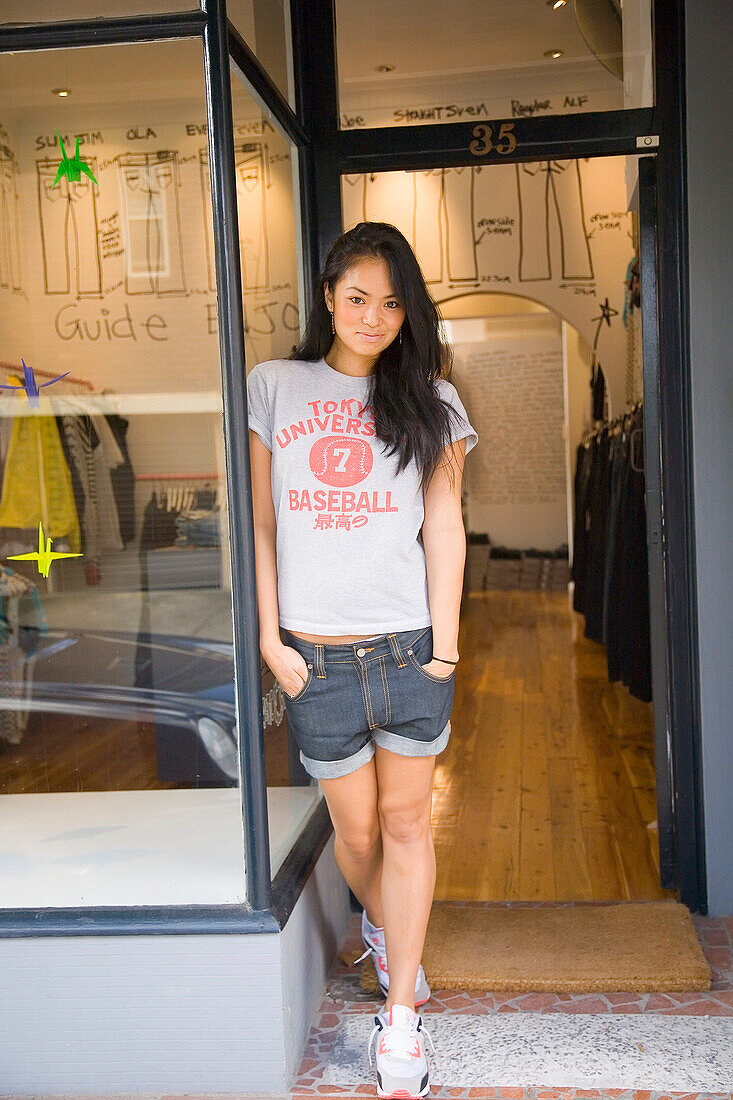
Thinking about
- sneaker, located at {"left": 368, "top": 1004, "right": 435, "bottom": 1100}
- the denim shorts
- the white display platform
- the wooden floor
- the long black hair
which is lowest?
the wooden floor

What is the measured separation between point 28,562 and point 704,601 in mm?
1623

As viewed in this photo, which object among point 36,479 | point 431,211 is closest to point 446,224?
point 431,211

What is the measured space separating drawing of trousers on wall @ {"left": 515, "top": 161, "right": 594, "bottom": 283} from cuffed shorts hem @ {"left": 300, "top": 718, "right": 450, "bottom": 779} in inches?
70.3

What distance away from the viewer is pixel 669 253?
101 inches

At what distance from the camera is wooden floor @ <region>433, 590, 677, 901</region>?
2.90 metres

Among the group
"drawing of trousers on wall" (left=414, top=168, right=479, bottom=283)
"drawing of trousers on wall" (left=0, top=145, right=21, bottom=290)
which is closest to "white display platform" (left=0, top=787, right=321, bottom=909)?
"drawing of trousers on wall" (left=0, top=145, right=21, bottom=290)

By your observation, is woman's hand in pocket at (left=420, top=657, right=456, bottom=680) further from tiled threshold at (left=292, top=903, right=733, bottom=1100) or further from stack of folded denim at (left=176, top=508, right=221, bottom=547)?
stack of folded denim at (left=176, top=508, right=221, bottom=547)

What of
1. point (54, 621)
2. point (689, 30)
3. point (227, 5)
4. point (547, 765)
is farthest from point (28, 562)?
point (547, 765)

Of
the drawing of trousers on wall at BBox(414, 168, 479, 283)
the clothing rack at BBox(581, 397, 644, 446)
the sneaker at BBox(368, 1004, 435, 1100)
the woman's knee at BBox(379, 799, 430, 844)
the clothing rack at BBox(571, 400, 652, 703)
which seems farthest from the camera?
the clothing rack at BBox(581, 397, 644, 446)

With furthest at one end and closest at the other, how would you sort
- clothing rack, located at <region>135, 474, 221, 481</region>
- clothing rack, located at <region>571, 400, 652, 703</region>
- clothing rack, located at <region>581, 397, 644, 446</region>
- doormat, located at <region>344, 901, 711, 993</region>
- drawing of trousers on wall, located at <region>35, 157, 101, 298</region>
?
clothing rack, located at <region>581, 397, 644, 446</region>
clothing rack, located at <region>571, 400, 652, 703</region>
clothing rack, located at <region>135, 474, 221, 481</region>
drawing of trousers on wall, located at <region>35, 157, 101, 298</region>
doormat, located at <region>344, 901, 711, 993</region>

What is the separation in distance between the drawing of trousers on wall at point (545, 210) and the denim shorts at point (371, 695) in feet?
5.58

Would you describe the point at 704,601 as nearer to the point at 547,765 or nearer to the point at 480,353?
the point at 547,765

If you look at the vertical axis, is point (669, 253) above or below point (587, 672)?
above

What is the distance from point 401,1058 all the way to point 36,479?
1782 millimetres
